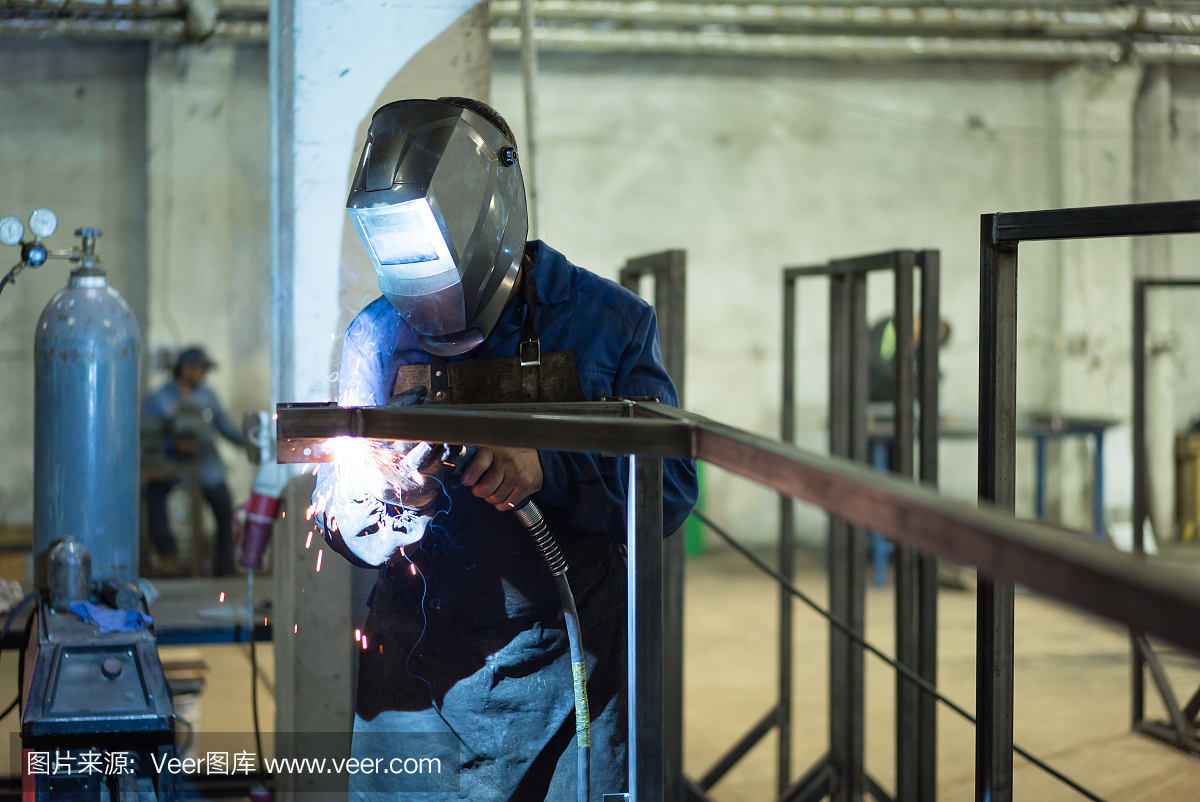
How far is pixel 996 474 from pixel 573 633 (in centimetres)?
52

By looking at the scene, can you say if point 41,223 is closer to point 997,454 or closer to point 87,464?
point 87,464

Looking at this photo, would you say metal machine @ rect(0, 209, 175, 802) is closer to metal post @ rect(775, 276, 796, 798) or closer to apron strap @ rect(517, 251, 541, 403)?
apron strap @ rect(517, 251, 541, 403)

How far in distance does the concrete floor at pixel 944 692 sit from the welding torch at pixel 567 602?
5.83 ft

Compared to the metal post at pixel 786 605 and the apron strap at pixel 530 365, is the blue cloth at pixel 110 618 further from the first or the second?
the metal post at pixel 786 605

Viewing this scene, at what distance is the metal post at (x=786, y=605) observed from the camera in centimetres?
276

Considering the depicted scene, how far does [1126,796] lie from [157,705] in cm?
273

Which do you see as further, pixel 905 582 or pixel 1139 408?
pixel 1139 408

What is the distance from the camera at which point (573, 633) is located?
1.15m

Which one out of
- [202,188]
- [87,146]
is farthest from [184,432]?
[87,146]

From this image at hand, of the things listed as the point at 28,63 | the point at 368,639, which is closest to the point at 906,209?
the point at 28,63

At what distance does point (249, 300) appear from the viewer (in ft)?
18.9

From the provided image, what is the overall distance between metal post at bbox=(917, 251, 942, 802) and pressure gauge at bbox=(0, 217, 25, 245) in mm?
1717

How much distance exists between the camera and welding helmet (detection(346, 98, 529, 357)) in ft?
3.63

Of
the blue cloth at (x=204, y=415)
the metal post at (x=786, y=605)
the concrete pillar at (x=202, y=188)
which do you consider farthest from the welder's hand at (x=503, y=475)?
the concrete pillar at (x=202, y=188)
